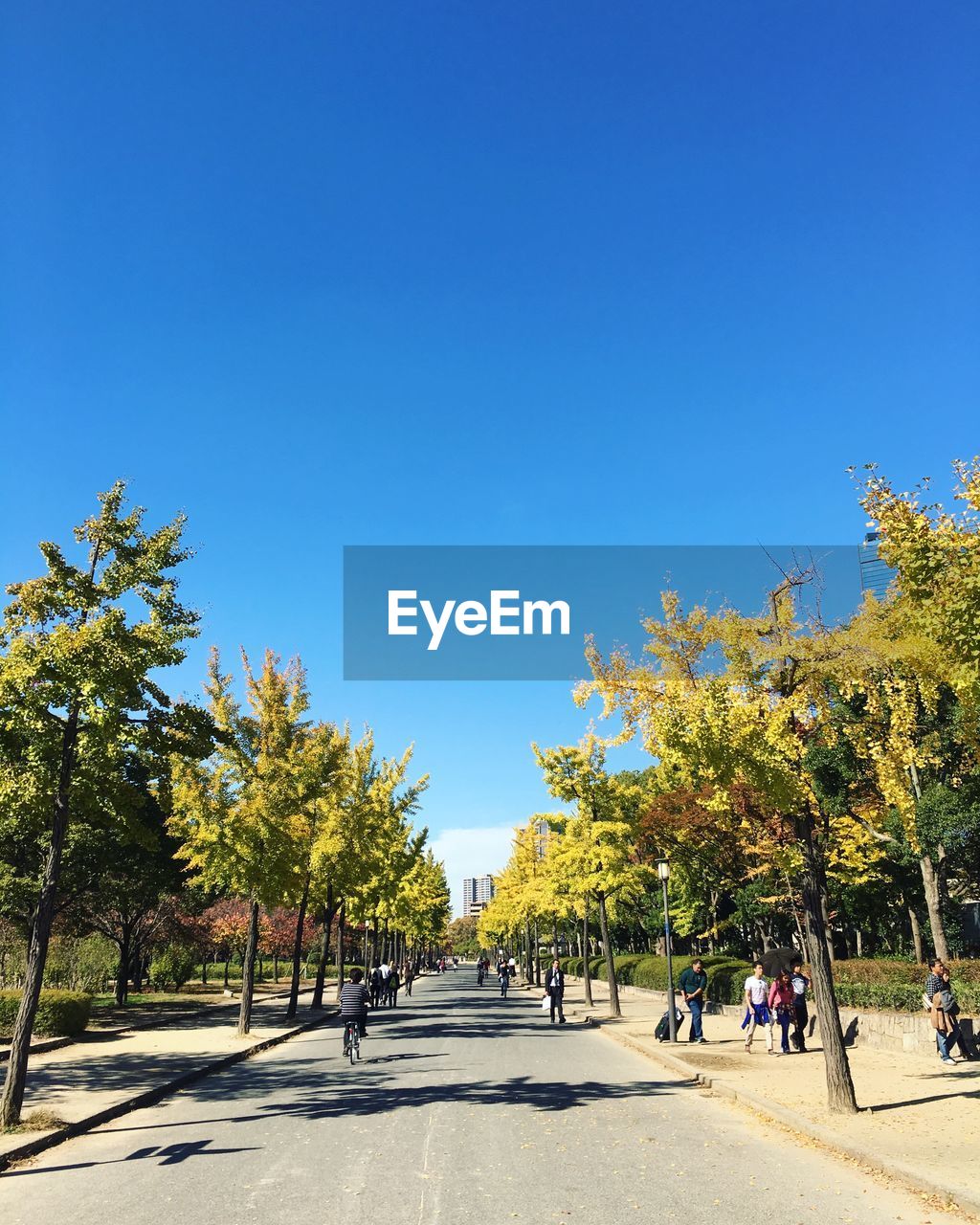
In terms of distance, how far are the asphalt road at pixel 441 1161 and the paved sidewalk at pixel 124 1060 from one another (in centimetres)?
63

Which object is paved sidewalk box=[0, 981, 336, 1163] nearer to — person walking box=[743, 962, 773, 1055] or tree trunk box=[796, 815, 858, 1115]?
tree trunk box=[796, 815, 858, 1115]

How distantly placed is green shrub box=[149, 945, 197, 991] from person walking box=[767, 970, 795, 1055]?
33.1 meters

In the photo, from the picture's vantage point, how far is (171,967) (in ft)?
142

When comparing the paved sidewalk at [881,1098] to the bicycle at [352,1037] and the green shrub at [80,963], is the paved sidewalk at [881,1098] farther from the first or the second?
Answer: the green shrub at [80,963]

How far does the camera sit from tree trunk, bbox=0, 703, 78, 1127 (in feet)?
34.2

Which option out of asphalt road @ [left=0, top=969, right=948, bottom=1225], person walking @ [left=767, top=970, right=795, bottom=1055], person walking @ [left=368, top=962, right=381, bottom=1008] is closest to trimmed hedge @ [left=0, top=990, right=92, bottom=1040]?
asphalt road @ [left=0, top=969, right=948, bottom=1225]

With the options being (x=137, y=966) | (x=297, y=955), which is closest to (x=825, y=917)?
(x=297, y=955)

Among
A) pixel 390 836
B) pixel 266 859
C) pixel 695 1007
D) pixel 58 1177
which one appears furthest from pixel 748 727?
pixel 390 836

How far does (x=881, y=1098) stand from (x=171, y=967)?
38.9 meters

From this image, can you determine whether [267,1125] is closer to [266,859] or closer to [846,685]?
[846,685]

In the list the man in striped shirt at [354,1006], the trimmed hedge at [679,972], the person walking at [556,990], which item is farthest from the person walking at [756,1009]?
the person walking at [556,990]

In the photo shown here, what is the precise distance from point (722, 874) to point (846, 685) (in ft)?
94.4

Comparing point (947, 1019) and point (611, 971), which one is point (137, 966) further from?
point (947, 1019)

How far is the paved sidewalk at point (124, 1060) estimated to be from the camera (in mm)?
12055
